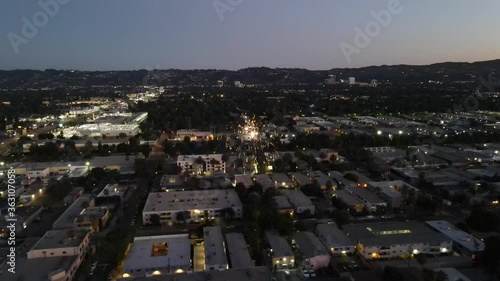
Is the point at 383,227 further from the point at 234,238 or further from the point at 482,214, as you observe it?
the point at 234,238

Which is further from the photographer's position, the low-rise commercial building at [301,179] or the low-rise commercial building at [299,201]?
the low-rise commercial building at [301,179]

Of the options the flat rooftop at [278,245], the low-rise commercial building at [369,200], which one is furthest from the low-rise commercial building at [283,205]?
the low-rise commercial building at [369,200]

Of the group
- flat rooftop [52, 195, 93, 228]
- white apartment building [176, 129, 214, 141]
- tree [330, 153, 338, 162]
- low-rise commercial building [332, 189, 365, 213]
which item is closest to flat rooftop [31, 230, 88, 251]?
flat rooftop [52, 195, 93, 228]

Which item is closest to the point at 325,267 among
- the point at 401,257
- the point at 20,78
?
the point at 401,257

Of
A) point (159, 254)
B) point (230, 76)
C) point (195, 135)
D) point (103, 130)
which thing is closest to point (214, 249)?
point (159, 254)

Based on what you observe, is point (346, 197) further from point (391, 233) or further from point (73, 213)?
point (73, 213)

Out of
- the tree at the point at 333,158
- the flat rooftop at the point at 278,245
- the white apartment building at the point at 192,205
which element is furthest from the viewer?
the tree at the point at 333,158

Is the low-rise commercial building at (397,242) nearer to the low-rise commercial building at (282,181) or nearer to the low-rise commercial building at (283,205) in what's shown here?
the low-rise commercial building at (283,205)

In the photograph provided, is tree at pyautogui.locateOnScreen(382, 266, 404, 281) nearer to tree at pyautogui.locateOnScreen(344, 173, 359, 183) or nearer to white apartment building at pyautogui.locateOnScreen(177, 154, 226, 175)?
tree at pyautogui.locateOnScreen(344, 173, 359, 183)
